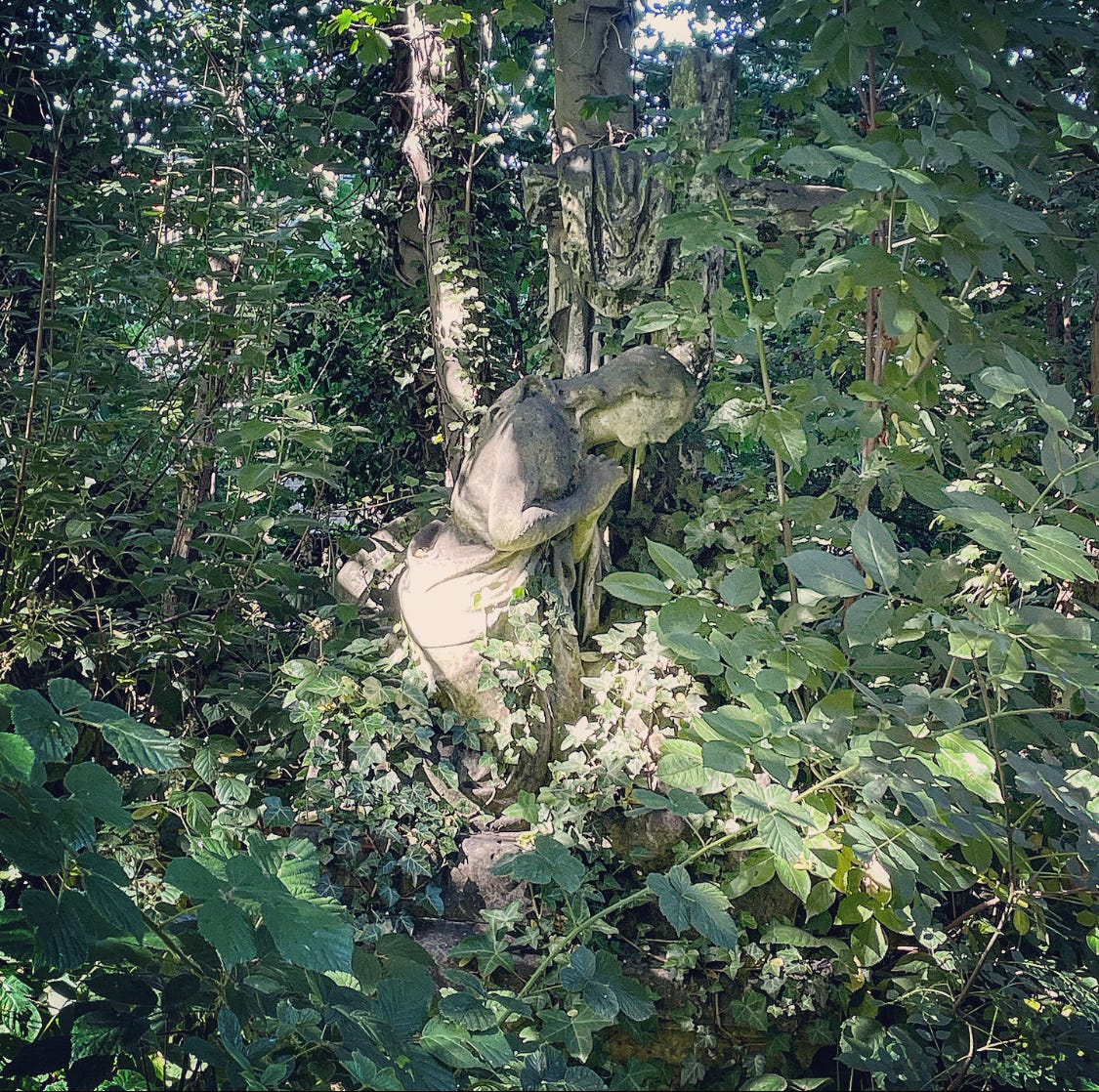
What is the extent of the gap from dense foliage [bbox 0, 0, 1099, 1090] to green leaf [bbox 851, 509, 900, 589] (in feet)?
0.06

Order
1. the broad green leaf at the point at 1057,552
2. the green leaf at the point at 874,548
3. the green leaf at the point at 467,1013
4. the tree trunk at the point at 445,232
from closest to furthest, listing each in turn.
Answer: the green leaf at the point at 467,1013 → the broad green leaf at the point at 1057,552 → the green leaf at the point at 874,548 → the tree trunk at the point at 445,232

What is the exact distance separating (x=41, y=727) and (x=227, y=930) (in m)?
0.31

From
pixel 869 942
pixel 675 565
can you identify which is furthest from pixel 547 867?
pixel 869 942

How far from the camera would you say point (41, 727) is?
1.08 metres

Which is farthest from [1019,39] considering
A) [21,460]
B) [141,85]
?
[141,85]

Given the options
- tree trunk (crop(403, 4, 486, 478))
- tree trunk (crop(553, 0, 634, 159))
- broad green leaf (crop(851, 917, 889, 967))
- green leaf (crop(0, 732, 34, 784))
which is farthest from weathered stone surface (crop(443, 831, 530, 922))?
tree trunk (crop(553, 0, 634, 159))

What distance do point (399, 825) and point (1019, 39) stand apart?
261cm

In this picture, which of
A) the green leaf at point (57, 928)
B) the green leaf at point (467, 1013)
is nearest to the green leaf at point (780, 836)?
the green leaf at point (467, 1013)

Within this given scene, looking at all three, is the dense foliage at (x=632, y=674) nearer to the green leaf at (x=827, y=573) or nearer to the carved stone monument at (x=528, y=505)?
the green leaf at (x=827, y=573)

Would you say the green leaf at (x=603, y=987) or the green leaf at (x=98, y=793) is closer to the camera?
the green leaf at (x=98, y=793)

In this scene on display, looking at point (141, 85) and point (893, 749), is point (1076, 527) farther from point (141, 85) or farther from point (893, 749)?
point (141, 85)

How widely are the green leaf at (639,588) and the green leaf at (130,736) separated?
92cm

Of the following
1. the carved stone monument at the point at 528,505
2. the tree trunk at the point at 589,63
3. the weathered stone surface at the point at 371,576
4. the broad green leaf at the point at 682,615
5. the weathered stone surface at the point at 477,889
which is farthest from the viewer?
the tree trunk at the point at 589,63

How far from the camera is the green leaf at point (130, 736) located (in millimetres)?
1125
